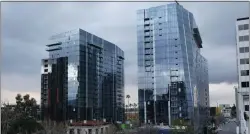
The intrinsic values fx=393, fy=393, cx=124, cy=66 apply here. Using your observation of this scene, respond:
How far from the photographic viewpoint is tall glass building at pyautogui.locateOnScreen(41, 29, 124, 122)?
308 ft

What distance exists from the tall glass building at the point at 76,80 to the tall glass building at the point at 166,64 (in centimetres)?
1631

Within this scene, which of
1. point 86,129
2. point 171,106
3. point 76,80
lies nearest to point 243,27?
point 86,129

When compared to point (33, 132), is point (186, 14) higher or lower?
higher

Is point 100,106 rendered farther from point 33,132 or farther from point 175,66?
point 33,132

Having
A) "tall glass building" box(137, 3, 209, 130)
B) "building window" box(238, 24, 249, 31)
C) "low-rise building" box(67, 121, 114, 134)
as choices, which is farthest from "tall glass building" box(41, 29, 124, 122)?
"building window" box(238, 24, 249, 31)

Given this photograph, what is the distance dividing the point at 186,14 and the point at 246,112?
2078 inches

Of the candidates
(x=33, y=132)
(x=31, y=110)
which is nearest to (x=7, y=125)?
(x=33, y=132)

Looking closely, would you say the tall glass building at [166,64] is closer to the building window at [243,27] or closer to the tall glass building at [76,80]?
the tall glass building at [76,80]

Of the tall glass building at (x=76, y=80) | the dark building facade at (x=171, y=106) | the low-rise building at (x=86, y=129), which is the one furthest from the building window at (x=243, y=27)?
the tall glass building at (x=76, y=80)

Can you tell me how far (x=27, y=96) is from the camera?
64500 mm

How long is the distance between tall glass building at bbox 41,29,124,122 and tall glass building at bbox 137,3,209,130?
16313 millimetres

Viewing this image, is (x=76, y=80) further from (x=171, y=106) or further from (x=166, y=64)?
(x=171, y=106)

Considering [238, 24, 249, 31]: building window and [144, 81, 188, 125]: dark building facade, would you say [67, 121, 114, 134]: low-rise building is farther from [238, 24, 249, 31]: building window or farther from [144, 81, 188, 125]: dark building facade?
[238, 24, 249, 31]: building window

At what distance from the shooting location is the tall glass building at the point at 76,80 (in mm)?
93750
